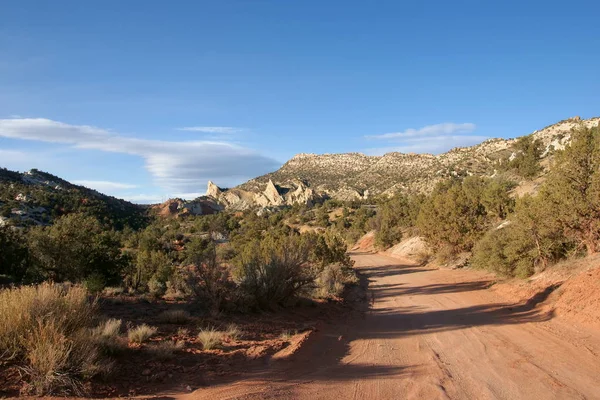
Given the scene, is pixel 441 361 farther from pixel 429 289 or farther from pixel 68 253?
pixel 68 253

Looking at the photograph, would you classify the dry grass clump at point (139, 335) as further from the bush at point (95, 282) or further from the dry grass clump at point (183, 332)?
the bush at point (95, 282)

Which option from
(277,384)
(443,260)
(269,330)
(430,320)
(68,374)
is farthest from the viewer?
(443,260)

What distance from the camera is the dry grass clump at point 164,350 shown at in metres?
6.99

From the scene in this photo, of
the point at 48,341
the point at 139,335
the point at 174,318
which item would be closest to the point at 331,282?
the point at 174,318

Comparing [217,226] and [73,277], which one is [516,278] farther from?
[217,226]

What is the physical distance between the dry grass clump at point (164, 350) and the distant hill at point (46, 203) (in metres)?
40.9

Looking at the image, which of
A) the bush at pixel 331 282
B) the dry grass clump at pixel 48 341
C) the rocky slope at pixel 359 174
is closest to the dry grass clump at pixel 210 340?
the dry grass clump at pixel 48 341

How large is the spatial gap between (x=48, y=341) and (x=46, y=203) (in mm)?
54876

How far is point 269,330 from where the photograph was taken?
1014 cm

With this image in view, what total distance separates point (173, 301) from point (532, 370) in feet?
35.1

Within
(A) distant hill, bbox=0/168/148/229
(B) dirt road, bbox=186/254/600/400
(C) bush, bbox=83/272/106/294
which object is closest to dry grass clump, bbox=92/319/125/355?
(B) dirt road, bbox=186/254/600/400

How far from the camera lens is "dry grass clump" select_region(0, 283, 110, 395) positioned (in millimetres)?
5160

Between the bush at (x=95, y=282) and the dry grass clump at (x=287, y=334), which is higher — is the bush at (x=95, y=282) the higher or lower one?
the higher one

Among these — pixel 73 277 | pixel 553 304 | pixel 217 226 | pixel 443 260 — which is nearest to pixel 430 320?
pixel 553 304
